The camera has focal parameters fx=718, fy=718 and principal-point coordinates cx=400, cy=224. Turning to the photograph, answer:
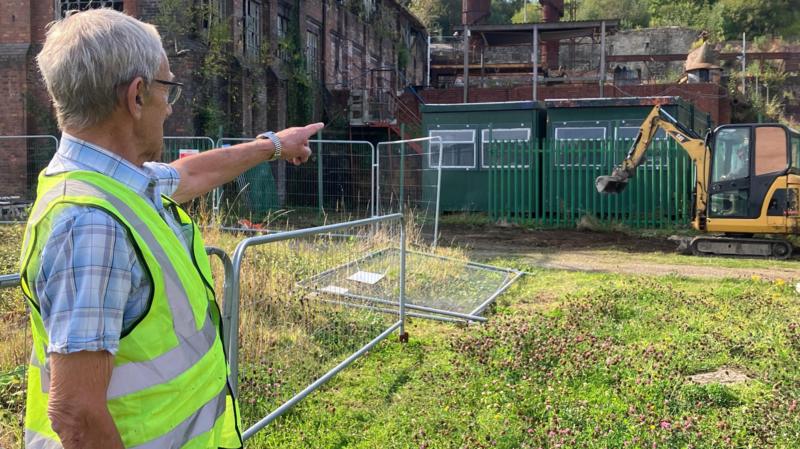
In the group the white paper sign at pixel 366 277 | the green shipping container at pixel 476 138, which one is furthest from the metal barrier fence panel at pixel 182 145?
the white paper sign at pixel 366 277

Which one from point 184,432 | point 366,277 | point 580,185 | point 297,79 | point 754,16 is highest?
point 754,16

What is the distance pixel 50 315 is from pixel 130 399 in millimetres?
290

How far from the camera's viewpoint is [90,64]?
1.70 m

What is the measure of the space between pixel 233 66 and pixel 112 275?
18962mm

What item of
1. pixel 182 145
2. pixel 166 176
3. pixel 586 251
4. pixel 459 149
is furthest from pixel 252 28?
pixel 166 176

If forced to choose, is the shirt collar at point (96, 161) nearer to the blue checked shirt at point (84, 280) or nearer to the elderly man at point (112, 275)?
the elderly man at point (112, 275)

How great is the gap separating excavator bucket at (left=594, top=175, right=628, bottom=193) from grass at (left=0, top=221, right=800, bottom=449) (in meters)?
7.99

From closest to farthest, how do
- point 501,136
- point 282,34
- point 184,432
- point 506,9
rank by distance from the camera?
point 184,432 < point 501,136 < point 282,34 < point 506,9

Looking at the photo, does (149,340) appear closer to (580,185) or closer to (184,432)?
(184,432)

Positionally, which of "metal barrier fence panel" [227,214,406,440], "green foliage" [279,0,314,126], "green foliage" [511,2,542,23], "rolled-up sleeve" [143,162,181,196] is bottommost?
"metal barrier fence panel" [227,214,406,440]

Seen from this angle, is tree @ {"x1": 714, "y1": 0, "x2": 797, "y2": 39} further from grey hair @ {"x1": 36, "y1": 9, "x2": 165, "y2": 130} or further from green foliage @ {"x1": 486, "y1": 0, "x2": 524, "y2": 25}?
grey hair @ {"x1": 36, "y1": 9, "x2": 165, "y2": 130}

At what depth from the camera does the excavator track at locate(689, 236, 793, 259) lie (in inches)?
523

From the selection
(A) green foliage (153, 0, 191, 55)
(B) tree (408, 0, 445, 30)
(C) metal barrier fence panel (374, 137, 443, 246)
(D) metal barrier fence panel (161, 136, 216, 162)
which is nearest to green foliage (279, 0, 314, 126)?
(A) green foliage (153, 0, 191, 55)

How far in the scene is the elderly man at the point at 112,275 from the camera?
1.60 meters
